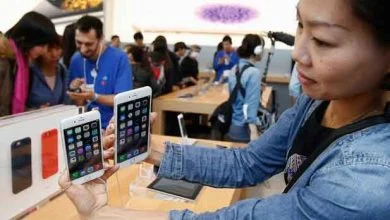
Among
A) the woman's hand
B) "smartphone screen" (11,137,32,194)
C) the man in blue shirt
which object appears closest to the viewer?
the woman's hand

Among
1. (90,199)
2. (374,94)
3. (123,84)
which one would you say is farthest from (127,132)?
(123,84)

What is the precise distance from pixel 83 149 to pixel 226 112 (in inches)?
92.3

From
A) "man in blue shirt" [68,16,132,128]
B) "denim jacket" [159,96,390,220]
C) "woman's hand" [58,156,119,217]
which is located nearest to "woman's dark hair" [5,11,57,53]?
"man in blue shirt" [68,16,132,128]

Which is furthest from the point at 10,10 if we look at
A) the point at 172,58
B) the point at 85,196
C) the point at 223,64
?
the point at 85,196

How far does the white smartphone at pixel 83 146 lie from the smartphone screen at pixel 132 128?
0.17 ft

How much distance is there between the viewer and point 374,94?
0.62m

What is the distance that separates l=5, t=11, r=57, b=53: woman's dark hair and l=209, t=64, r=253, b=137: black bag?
1.44 metres

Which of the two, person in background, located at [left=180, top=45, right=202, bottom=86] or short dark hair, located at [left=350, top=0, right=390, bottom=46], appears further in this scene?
person in background, located at [left=180, top=45, right=202, bottom=86]

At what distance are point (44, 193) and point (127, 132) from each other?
1.33ft

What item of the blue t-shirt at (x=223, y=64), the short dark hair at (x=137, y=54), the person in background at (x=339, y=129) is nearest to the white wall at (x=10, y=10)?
the blue t-shirt at (x=223, y=64)

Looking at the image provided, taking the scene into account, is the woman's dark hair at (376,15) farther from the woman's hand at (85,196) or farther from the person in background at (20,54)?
the person in background at (20,54)

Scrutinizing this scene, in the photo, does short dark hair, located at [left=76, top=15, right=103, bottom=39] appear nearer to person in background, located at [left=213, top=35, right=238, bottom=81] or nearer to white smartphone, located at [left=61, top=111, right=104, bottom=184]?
white smartphone, located at [left=61, top=111, right=104, bottom=184]

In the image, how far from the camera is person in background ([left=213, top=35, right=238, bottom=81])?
5768mm

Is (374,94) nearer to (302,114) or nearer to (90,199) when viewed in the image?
(302,114)
